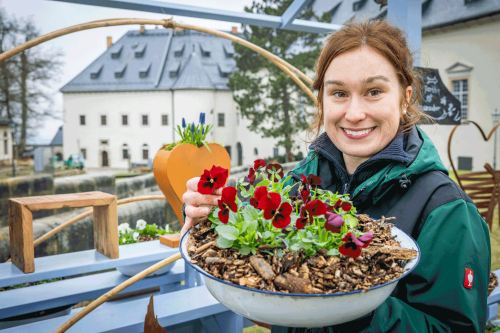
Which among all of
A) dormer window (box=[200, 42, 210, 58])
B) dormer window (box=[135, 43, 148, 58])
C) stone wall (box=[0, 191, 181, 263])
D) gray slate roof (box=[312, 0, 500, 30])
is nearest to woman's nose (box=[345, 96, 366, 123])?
stone wall (box=[0, 191, 181, 263])

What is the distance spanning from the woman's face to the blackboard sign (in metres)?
1.53

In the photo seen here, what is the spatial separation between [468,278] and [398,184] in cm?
28

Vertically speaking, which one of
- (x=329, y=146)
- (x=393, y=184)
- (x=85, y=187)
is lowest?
(x=85, y=187)

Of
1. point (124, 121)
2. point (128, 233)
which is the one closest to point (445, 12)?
point (128, 233)

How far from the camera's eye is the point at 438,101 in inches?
97.0

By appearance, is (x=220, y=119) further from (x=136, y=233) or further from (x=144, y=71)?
(x=136, y=233)

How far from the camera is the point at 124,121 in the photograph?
124 feet

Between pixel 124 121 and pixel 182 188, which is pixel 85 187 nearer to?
pixel 182 188

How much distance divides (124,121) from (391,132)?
128 feet

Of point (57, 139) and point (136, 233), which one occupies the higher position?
point (57, 139)

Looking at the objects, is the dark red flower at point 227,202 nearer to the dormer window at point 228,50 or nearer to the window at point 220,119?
the window at point 220,119

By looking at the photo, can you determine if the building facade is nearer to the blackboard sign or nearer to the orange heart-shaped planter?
the blackboard sign

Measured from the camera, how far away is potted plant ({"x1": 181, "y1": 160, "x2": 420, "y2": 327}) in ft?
1.95

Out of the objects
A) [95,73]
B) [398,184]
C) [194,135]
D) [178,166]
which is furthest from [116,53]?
[398,184]
